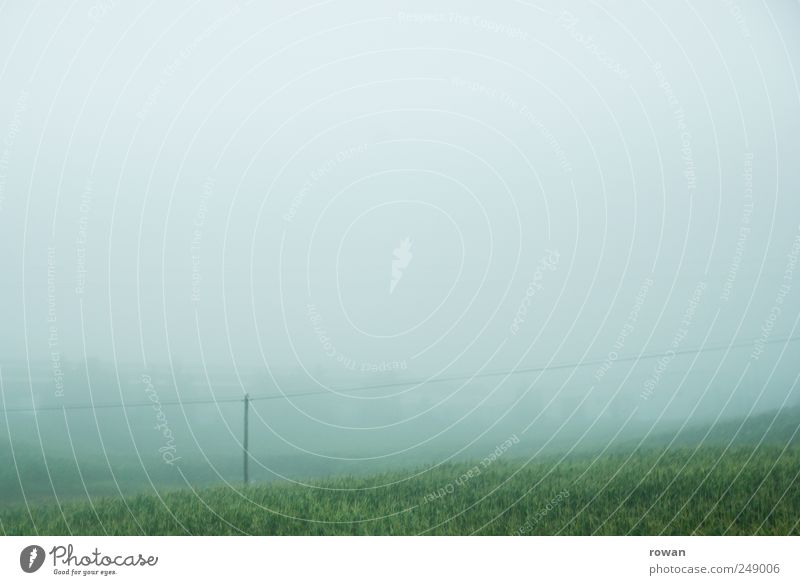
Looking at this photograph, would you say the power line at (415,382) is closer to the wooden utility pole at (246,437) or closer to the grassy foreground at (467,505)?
the wooden utility pole at (246,437)

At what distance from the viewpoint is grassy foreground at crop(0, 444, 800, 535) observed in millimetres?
4117

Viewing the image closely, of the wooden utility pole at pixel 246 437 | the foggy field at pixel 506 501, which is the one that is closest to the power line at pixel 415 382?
the wooden utility pole at pixel 246 437

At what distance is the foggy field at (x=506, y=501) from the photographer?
13.5 ft

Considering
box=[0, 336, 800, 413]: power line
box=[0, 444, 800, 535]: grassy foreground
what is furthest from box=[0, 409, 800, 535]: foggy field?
box=[0, 336, 800, 413]: power line

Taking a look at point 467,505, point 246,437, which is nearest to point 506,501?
point 467,505

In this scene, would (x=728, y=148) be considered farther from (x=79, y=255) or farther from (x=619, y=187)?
(x=79, y=255)

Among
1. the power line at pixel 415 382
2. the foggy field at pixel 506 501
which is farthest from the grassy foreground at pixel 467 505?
the power line at pixel 415 382

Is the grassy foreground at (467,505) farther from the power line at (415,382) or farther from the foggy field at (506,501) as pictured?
the power line at (415,382)

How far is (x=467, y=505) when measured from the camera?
4133 millimetres

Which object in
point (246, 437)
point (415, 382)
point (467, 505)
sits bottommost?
point (467, 505)

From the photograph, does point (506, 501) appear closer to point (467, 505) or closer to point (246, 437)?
point (467, 505)

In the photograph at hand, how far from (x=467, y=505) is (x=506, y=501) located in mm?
144

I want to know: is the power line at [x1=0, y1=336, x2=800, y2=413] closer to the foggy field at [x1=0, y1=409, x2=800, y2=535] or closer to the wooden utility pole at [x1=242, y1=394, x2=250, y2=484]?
the wooden utility pole at [x1=242, y1=394, x2=250, y2=484]

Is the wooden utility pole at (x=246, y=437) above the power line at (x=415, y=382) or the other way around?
the other way around
